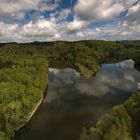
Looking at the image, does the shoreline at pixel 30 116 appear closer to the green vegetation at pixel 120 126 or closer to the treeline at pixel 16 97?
the treeline at pixel 16 97

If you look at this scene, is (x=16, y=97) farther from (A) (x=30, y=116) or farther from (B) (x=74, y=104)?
(B) (x=74, y=104)

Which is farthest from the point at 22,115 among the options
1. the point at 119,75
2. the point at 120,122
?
the point at 119,75

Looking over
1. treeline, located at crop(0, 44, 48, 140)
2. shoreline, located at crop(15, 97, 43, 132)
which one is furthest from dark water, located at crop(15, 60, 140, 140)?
treeline, located at crop(0, 44, 48, 140)

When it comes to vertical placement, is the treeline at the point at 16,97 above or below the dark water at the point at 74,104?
above

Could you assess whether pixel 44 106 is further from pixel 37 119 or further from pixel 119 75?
pixel 119 75

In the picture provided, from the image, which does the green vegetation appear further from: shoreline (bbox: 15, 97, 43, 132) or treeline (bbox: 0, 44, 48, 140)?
shoreline (bbox: 15, 97, 43, 132)

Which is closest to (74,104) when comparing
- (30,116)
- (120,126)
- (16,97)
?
(30,116)

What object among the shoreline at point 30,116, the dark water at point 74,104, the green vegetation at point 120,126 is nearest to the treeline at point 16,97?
the shoreline at point 30,116
